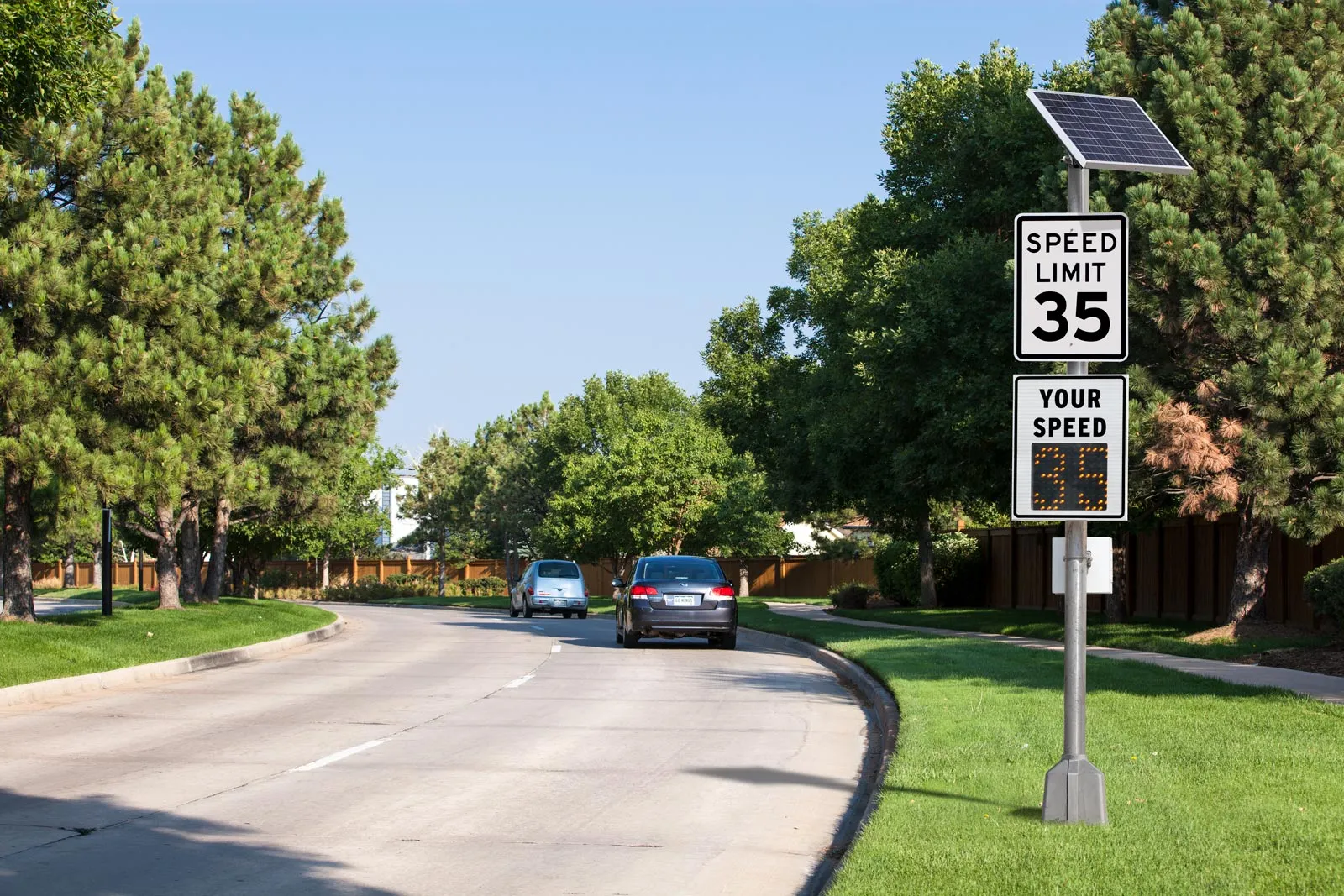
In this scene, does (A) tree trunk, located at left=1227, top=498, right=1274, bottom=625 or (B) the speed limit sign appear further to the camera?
(A) tree trunk, located at left=1227, top=498, right=1274, bottom=625

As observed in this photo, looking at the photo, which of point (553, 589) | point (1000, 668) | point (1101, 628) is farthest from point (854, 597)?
point (1000, 668)

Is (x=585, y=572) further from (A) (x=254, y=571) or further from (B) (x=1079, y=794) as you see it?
(B) (x=1079, y=794)

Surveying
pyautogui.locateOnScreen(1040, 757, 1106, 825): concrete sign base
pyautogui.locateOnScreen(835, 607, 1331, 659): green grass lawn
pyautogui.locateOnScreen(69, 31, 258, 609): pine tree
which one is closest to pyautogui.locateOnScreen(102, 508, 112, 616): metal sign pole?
pyautogui.locateOnScreen(69, 31, 258, 609): pine tree

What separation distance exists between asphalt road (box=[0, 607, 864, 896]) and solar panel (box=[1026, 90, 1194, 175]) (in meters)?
4.67

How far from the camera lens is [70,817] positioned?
9.24 metres

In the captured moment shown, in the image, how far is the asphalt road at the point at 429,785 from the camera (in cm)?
774

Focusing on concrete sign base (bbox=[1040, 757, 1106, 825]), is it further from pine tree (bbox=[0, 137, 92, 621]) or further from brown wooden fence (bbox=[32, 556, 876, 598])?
brown wooden fence (bbox=[32, 556, 876, 598])

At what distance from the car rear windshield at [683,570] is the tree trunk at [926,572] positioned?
14.2 metres

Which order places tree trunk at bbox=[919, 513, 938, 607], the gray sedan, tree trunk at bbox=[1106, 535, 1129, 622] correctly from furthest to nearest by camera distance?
tree trunk at bbox=[919, 513, 938, 607] < tree trunk at bbox=[1106, 535, 1129, 622] < the gray sedan

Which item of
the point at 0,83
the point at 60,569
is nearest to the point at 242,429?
the point at 0,83

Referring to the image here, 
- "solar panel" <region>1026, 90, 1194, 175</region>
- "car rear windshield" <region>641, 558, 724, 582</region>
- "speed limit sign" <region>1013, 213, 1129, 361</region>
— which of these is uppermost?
"solar panel" <region>1026, 90, 1194, 175</region>

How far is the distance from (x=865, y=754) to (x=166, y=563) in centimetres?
2493

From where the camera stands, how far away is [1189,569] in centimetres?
2736

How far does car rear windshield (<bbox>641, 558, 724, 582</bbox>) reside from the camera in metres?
25.4
